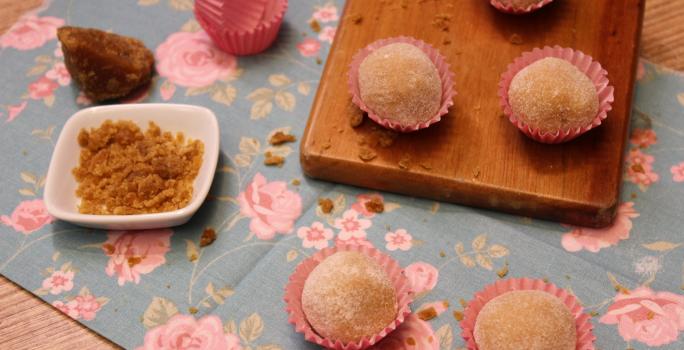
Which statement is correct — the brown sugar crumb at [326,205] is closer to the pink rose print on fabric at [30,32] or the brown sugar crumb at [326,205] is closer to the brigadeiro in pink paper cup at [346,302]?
the brigadeiro in pink paper cup at [346,302]

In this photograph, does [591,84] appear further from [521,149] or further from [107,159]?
[107,159]

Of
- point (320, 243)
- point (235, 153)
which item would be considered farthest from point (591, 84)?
point (235, 153)

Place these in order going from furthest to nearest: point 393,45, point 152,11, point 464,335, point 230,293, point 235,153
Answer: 1. point 152,11
2. point 235,153
3. point 393,45
4. point 230,293
5. point 464,335

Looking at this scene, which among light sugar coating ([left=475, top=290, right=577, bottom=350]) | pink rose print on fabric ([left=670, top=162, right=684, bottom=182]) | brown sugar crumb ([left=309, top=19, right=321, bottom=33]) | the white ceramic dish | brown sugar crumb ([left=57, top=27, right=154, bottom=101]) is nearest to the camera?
light sugar coating ([left=475, top=290, right=577, bottom=350])

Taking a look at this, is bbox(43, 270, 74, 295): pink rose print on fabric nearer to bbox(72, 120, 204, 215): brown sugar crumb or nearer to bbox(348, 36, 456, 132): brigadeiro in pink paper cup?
bbox(72, 120, 204, 215): brown sugar crumb

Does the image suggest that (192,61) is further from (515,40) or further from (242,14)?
(515,40)

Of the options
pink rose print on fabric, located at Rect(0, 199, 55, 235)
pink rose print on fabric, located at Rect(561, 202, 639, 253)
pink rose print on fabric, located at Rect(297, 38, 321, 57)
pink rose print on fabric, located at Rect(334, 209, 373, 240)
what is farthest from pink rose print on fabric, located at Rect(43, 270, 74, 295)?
pink rose print on fabric, located at Rect(561, 202, 639, 253)
